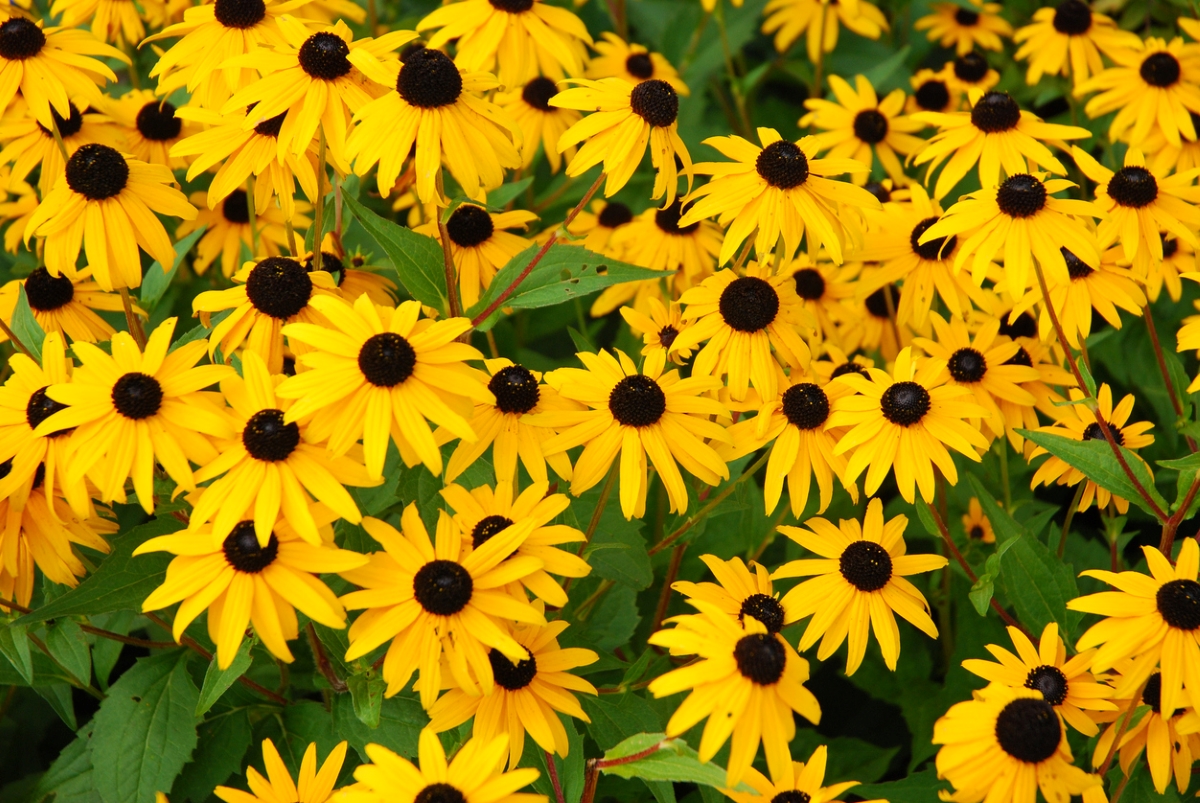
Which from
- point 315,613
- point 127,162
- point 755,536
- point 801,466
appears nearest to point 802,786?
point 801,466

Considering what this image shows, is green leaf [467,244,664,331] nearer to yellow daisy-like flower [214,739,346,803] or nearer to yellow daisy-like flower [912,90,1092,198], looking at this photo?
yellow daisy-like flower [214,739,346,803]

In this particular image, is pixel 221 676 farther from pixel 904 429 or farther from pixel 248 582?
pixel 904 429

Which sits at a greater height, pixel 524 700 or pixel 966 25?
pixel 966 25

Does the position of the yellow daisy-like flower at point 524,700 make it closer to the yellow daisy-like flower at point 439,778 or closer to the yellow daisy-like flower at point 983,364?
the yellow daisy-like flower at point 439,778

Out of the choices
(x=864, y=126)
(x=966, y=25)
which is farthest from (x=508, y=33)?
(x=966, y=25)

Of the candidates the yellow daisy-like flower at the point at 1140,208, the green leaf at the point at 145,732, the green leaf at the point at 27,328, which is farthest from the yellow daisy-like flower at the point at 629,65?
the green leaf at the point at 145,732

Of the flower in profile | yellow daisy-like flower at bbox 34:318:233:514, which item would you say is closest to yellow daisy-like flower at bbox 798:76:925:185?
the flower in profile

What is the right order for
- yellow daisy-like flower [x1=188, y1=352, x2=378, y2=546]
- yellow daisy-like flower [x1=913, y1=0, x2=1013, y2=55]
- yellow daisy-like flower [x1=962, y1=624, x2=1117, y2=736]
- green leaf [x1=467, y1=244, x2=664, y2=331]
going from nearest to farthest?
yellow daisy-like flower [x1=188, y1=352, x2=378, y2=546]
yellow daisy-like flower [x1=962, y1=624, x2=1117, y2=736]
green leaf [x1=467, y1=244, x2=664, y2=331]
yellow daisy-like flower [x1=913, y1=0, x2=1013, y2=55]
